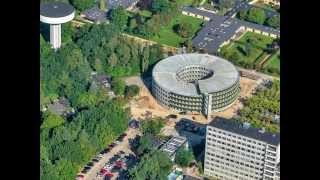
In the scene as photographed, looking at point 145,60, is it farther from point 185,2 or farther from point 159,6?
point 185,2

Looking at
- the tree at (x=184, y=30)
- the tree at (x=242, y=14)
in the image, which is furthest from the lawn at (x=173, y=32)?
the tree at (x=242, y=14)

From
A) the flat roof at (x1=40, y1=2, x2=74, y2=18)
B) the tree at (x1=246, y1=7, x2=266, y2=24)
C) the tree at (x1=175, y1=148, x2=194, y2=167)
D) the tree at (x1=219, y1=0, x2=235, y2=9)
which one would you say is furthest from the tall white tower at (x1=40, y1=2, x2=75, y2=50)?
the tree at (x1=175, y1=148, x2=194, y2=167)

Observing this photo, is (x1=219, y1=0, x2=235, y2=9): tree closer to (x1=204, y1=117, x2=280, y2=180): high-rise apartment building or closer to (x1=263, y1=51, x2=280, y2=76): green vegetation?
(x1=263, y1=51, x2=280, y2=76): green vegetation

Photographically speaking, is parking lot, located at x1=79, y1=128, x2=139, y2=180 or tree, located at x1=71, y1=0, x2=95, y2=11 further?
tree, located at x1=71, y1=0, x2=95, y2=11

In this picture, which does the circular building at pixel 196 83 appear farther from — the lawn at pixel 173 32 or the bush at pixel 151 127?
the lawn at pixel 173 32

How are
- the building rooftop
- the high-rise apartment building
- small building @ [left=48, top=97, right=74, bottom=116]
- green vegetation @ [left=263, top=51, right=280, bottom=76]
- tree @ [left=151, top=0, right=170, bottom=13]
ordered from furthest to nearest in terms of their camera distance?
1. tree @ [left=151, top=0, right=170, bottom=13]
2. green vegetation @ [left=263, top=51, right=280, bottom=76]
3. small building @ [left=48, top=97, right=74, bottom=116]
4. the high-rise apartment building
5. the building rooftop

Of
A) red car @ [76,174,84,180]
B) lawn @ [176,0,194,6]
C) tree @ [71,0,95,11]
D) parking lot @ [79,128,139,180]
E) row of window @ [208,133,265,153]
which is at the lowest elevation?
red car @ [76,174,84,180]
